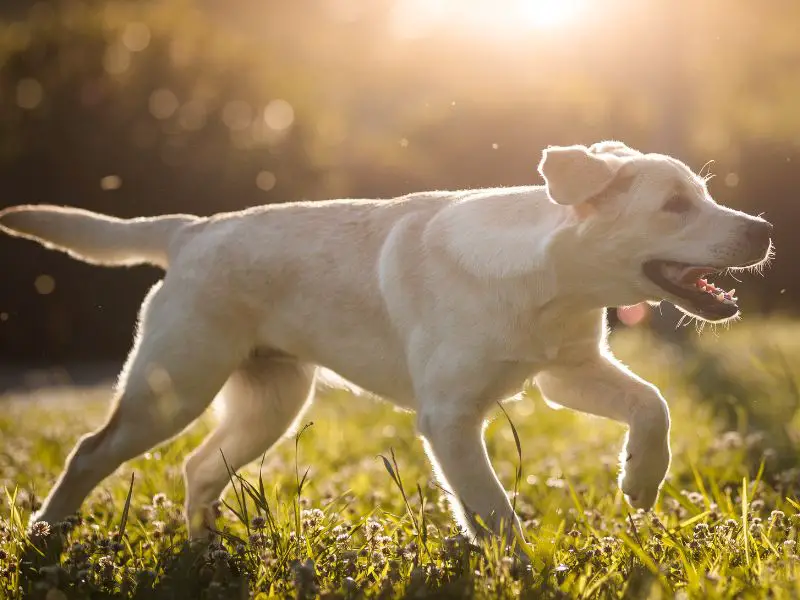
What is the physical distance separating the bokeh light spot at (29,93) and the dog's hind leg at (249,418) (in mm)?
17956

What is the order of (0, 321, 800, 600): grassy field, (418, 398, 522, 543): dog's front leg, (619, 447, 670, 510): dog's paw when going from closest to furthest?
(0, 321, 800, 600): grassy field
(418, 398, 522, 543): dog's front leg
(619, 447, 670, 510): dog's paw

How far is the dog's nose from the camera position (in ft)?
12.0

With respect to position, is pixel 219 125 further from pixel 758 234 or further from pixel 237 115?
pixel 758 234

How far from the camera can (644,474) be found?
12.6 ft

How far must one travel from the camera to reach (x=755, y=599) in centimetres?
276

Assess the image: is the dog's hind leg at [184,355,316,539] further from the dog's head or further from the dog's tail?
the dog's head

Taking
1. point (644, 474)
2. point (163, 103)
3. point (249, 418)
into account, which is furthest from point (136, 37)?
point (644, 474)

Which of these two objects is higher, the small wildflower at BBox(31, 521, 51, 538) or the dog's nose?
the dog's nose

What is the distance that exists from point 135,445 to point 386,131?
18.0 m

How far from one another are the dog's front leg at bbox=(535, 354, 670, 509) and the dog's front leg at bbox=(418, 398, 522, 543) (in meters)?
0.49

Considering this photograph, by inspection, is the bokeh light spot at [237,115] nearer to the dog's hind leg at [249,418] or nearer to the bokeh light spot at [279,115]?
the bokeh light spot at [279,115]

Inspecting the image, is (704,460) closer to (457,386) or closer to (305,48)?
(457,386)

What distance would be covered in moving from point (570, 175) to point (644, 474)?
1.20 metres

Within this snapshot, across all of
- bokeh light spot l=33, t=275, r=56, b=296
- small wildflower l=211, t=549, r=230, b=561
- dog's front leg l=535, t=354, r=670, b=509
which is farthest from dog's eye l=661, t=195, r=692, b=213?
bokeh light spot l=33, t=275, r=56, b=296
